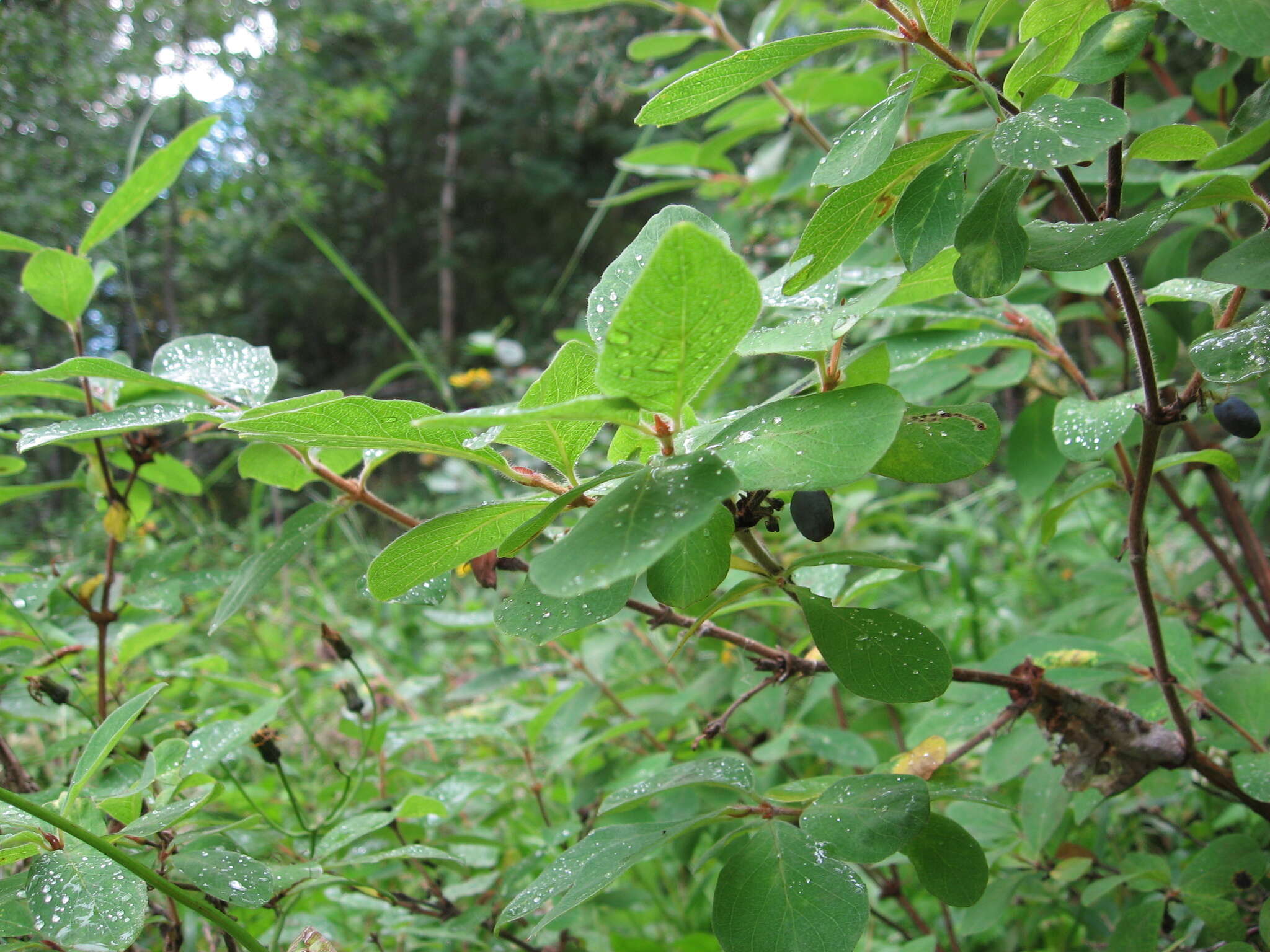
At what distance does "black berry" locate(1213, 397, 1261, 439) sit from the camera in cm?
65

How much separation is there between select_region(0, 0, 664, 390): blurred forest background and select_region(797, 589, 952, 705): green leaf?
5.44 ft

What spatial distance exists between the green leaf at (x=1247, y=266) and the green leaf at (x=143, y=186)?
87 centimetres

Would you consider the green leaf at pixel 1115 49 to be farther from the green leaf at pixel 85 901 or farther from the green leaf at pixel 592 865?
the green leaf at pixel 85 901

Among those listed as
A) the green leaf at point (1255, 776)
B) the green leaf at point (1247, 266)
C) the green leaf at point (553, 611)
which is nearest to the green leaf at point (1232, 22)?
the green leaf at point (1247, 266)

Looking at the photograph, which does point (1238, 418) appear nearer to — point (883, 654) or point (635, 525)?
point (883, 654)

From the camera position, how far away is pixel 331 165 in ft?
32.6

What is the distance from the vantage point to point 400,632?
9.45 ft

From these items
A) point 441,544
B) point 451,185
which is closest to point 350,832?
point 441,544

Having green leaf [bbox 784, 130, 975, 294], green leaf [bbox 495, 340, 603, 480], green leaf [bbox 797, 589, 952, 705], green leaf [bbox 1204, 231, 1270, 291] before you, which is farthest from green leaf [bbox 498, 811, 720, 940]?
green leaf [bbox 1204, 231, 1270, 291]

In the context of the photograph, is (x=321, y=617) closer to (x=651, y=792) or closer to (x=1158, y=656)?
(x=651, y=792)

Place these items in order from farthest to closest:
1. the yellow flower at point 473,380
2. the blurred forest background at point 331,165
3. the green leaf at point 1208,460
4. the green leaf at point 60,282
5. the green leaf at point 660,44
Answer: the blurred forest background at point 331,165, the yellow flower at point 473,380, the green leaf at point 660,44, the green leaf at point 60,282, the green leaf at point 1208,460

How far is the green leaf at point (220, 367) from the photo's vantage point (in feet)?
2.29

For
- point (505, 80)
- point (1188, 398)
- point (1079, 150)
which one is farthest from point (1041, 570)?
point (505, 80)

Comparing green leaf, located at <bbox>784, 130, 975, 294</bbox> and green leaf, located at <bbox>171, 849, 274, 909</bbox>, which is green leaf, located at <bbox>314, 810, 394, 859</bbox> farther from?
green leaf, located at <bbox>784, 130, 975, 294</bbox>
